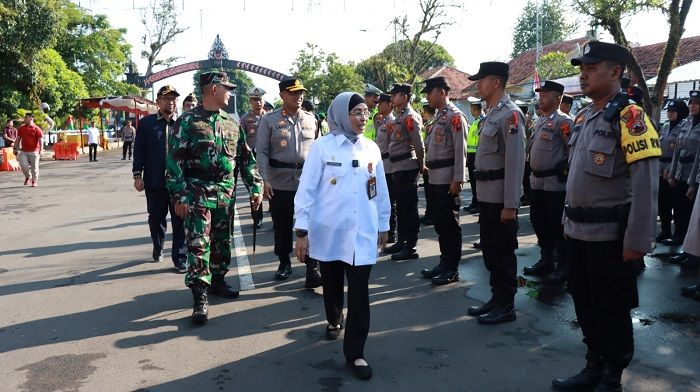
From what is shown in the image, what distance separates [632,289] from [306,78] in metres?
40.6

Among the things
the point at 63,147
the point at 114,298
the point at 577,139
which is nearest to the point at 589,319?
the point at 577,139

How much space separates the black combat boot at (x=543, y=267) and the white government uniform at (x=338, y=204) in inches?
115

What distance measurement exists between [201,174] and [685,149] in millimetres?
5833

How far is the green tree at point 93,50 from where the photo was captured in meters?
35.3

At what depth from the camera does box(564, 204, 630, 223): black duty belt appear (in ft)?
10.1

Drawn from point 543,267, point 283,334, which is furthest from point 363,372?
point 543,267

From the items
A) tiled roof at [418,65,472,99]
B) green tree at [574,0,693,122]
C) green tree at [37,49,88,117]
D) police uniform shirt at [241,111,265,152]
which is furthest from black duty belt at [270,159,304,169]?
tiled roof at [418,65,472,99]

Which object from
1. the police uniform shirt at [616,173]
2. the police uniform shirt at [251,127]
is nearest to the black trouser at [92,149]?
the police uniform shirt at [251,127]

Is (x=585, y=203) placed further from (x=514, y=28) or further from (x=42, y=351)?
(x=514, y=28)

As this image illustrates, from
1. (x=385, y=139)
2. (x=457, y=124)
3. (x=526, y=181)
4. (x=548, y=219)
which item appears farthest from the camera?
(x=526, y=181)

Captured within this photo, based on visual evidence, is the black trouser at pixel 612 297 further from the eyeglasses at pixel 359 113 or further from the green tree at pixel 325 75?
the green tree at pixel 325 75

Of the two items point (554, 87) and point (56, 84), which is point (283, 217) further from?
point (56, 84)

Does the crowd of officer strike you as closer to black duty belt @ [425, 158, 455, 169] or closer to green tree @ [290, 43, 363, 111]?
black duty belt @ [425, 158, 455, 169]

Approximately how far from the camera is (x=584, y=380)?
10.7ft
